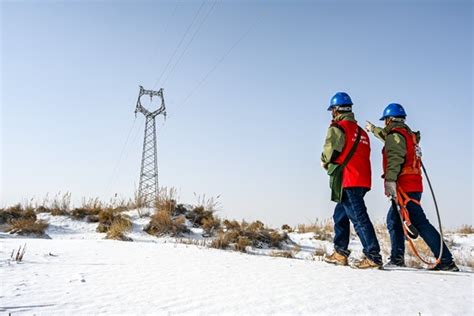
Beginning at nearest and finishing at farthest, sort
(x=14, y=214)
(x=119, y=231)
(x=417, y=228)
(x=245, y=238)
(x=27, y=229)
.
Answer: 1. (x=417, y=228)
2. (x=245, y=238)
3. (x=119, y=231)
4. (x=27, y=229)
5. (x=14, y=214)

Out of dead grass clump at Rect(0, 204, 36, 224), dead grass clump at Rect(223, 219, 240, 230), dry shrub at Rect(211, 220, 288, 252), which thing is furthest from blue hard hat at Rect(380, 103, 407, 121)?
dead grass clump at Rect(0, 204, 36, 224)

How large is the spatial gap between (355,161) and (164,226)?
15.9ft

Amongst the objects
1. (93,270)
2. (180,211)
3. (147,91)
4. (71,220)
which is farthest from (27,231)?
(147,91)

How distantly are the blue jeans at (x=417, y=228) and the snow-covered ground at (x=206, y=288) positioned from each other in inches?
29.5

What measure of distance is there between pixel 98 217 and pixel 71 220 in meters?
0.78

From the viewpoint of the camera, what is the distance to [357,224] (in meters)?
3.86

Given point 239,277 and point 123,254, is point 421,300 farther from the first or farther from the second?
point 123,254

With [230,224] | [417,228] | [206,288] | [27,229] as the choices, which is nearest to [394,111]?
[417,228]

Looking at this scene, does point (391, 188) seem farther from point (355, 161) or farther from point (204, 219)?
point (204, 219)

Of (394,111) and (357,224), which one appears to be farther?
(394,111)

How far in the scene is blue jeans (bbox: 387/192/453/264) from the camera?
3906 mm

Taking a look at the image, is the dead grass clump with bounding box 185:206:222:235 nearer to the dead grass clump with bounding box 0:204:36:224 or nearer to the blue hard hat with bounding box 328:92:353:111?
the dead grass clump with bounding box 0:204:36:224

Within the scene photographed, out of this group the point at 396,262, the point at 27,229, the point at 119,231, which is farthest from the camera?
the point at 27,229

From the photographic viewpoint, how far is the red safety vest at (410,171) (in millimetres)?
4164
